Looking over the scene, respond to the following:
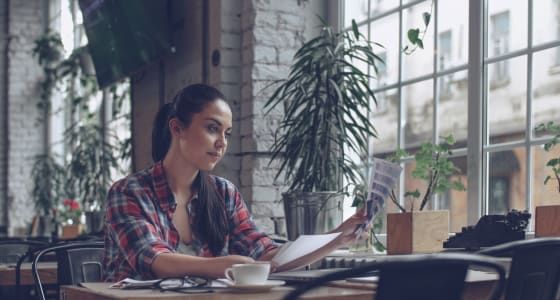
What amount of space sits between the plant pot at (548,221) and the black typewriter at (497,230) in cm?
9

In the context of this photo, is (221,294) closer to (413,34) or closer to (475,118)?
(475,118)

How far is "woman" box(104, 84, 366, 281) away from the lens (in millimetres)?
2195

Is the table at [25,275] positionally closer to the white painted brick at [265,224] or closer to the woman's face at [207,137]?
the woman's face at [207,137]

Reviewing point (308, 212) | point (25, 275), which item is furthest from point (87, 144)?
point (25, 275)

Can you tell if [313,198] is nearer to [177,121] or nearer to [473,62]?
[473,62]

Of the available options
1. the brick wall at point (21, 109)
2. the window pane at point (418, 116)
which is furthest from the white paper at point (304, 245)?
the window pane at point (418, 116)

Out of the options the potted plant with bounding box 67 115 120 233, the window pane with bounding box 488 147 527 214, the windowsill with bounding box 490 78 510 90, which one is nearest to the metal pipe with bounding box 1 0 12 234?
the potted plant with bounding box 67 115 120 233

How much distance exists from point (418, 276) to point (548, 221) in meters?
1.36

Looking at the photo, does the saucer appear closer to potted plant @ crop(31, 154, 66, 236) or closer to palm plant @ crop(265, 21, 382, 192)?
palm plant @ crop(265, 21, 382, 192)

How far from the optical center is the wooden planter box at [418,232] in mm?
2777

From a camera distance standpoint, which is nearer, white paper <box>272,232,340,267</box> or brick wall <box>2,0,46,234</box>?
white paper <box>272,232,340,267</box>

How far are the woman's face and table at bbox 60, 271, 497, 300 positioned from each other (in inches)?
23.1

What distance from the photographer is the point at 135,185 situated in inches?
91.0

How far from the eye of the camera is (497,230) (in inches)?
104
